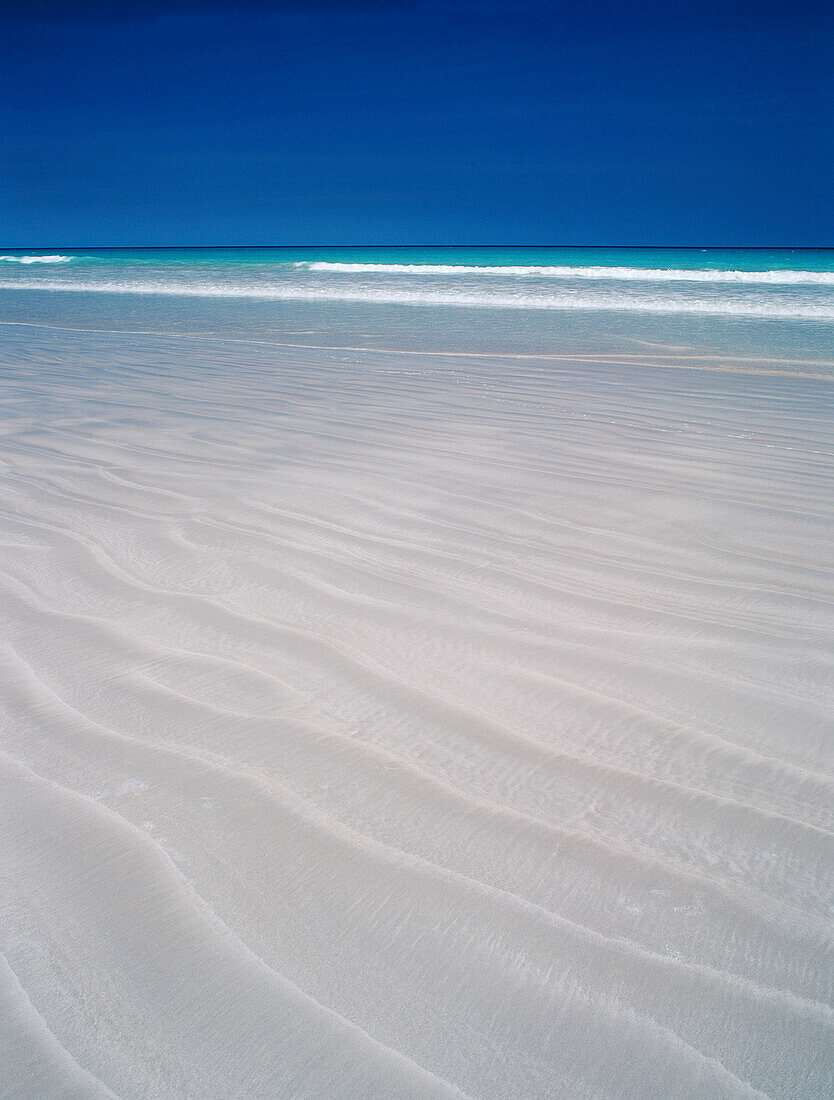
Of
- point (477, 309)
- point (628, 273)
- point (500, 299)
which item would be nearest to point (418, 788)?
point (477, 309)

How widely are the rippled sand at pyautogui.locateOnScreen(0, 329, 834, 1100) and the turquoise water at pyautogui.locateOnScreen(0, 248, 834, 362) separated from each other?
194 inches

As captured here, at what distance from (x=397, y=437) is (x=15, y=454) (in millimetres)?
1814

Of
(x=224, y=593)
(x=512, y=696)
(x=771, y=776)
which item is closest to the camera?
(x=771, y=776)

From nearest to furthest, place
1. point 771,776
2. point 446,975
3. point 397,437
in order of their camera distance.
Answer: point 446,975 < point 771,776 < point 397,437

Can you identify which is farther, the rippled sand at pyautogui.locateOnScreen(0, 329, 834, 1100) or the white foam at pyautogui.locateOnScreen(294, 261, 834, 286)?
the white foam at pyautogui.locateOnScreen(294, 261, 834, 286)

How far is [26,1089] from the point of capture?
908mm

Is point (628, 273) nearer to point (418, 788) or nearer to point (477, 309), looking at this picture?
point (477, 309)

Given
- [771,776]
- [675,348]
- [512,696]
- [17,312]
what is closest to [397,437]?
[512,696]

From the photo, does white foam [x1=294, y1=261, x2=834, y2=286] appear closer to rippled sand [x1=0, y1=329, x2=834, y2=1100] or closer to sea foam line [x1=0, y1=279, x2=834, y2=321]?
sea foam line [x1=0, y1=279, x2=834, y2=321]

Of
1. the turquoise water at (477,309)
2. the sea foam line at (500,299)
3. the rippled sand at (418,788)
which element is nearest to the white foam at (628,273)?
the turquoise water at (477,309)

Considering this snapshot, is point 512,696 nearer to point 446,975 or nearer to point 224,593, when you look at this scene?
point 446,975

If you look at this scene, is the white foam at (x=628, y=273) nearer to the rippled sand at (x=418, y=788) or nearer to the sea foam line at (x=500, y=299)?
the sea foam line at (x=500, y=299)

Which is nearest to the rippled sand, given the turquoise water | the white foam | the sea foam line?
the turquoise water

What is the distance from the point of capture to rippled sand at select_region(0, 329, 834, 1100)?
0.96 metres
